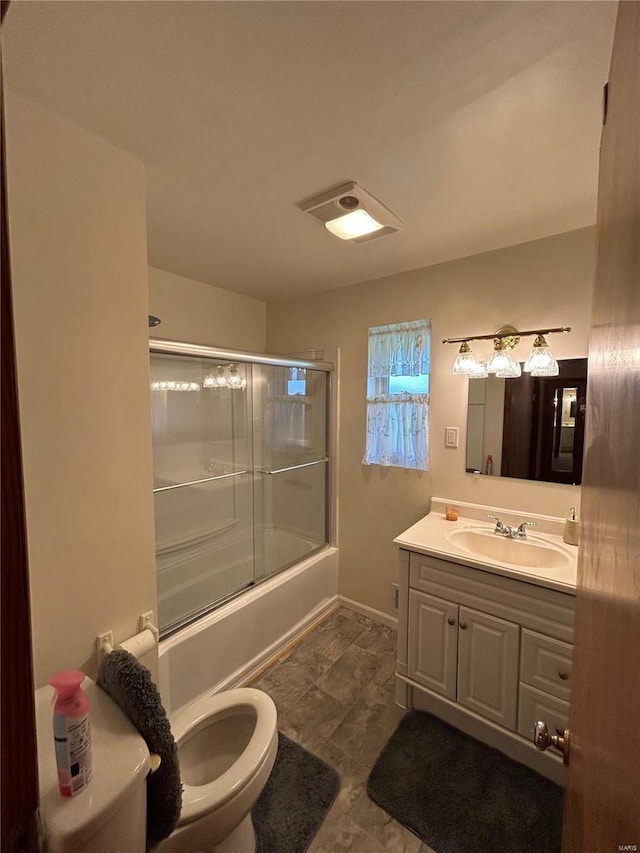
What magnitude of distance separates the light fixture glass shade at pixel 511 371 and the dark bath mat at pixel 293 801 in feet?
6.40

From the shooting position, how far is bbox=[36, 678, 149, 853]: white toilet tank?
Answer: 667 millimetres

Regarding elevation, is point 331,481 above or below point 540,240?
below

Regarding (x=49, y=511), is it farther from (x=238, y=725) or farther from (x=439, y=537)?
(x=439, y=537)

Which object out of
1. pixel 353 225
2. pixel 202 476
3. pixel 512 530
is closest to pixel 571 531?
pixel 512 530

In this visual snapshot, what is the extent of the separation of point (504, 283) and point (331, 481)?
1.67 m

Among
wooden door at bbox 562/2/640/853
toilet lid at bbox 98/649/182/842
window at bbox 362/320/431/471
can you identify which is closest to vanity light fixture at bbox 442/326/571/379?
window at bbox 362/320/431/471

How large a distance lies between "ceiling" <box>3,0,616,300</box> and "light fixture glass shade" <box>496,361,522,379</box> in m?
0.67

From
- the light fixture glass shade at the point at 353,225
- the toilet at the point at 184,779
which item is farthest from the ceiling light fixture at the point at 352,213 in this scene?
the toilet at the point at 184,779

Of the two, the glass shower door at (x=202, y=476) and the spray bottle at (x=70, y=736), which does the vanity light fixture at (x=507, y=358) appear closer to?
the glass shower door at (x=202, y=476)

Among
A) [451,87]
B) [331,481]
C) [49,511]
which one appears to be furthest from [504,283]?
[49,511]

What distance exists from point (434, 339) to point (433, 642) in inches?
64.0

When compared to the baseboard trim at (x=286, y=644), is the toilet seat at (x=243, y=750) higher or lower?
higher

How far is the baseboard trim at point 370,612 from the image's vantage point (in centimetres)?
234

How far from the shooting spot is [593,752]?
1.59 ft
